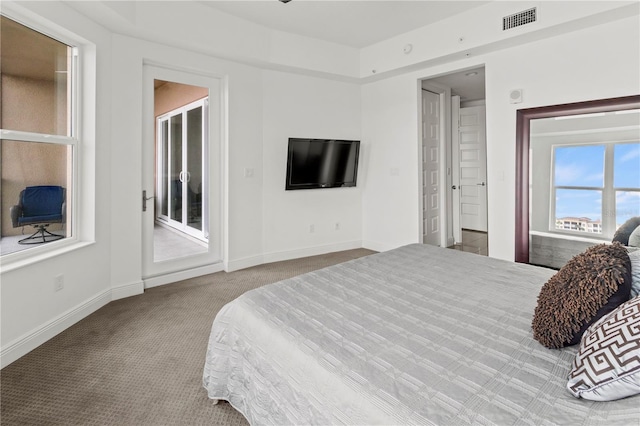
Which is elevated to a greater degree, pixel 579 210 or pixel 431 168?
pixel 431 168

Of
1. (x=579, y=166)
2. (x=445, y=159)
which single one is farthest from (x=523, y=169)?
(x=445, y=159)

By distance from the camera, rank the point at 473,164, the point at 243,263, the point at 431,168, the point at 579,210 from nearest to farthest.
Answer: the point at 579,210, the point at 243,263, the point at 431,168, the point at 473,164

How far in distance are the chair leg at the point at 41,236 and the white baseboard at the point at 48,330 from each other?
594 mm

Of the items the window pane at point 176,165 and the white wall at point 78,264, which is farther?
the window pane at point 176,165

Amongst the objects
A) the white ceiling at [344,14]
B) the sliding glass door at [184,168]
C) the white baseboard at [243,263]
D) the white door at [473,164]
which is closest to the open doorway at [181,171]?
the sliding glass door at [184,168]

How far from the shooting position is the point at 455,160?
20.2ft

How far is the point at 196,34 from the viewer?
3607 mm

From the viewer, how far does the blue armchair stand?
8.44ft

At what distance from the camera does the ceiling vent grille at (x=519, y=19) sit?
3319mm

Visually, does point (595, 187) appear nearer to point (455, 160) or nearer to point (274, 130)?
point (455, 160)

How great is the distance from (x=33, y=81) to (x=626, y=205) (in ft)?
16.6

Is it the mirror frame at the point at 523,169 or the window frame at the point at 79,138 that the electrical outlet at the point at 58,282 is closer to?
the window frame at the point at 79,138

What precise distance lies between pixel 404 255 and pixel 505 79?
2647mm

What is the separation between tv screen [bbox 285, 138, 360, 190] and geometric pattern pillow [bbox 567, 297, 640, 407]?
12.8 feet
